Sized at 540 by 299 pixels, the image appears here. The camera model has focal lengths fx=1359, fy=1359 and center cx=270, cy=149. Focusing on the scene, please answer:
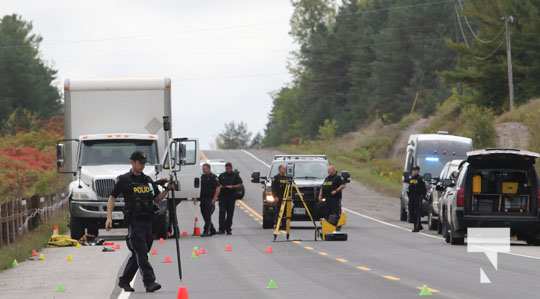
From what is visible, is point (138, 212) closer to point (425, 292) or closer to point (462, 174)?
point (425, 292)

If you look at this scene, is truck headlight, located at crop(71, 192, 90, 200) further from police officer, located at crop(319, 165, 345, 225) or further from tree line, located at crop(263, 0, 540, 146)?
tree line, located at crop(263, 0, 540, 146)

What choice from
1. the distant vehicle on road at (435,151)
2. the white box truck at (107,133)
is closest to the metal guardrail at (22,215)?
the white box truck at (107,133)

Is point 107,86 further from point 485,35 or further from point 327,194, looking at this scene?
point 485,35

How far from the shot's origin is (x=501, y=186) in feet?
97.1

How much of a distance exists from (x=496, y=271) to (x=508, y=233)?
863 cm

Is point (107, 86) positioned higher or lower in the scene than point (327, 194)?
higher

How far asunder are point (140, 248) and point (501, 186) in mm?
13251

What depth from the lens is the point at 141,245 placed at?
18.2 m

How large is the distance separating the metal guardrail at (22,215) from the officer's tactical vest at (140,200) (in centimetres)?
1000

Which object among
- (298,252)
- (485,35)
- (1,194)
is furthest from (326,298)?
(485,35)

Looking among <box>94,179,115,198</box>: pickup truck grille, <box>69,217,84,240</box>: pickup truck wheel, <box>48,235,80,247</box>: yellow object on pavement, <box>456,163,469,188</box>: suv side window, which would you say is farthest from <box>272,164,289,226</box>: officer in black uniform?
<box>69,217,84,240</box>: pickup truck wheel

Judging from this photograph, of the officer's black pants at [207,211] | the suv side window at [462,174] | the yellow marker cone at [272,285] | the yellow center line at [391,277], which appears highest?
the suv side window at [462,174]

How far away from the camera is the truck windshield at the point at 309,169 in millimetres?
38031

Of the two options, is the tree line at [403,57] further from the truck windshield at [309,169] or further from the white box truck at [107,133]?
the white box truck at [107,133]
